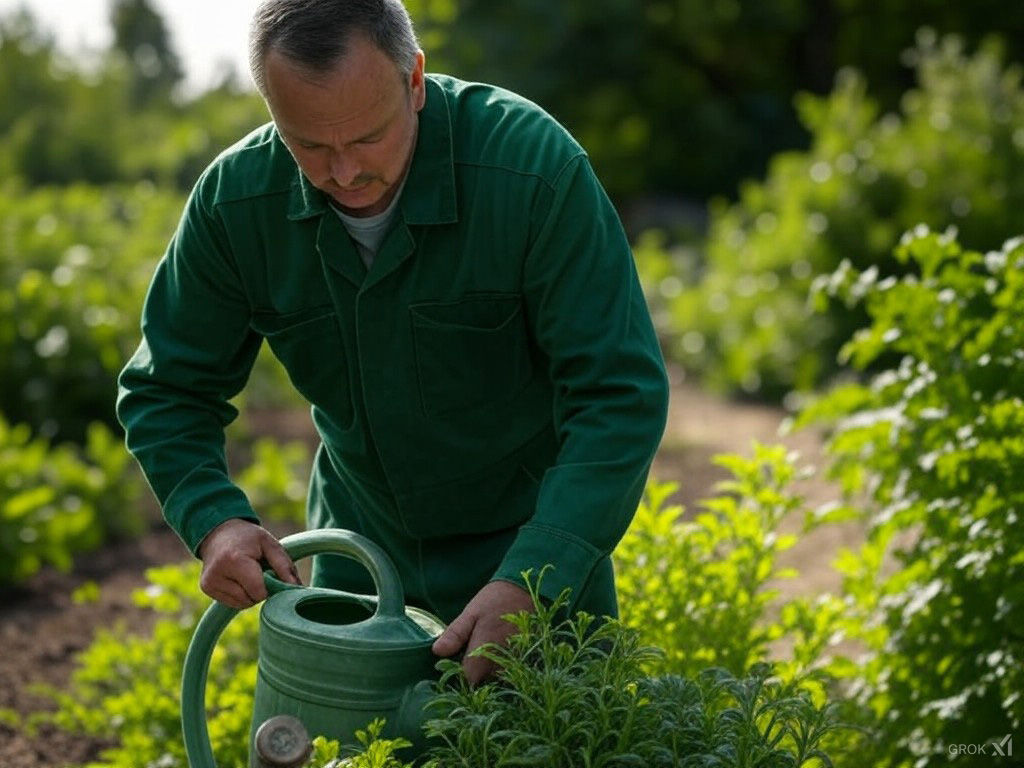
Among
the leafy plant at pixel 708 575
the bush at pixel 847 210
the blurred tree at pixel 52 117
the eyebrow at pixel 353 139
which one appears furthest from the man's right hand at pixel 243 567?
the blurred tree at pixel 52 117

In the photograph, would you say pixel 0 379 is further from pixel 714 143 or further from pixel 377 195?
pixel 714 143

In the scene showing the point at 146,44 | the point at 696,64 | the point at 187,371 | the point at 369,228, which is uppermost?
the point at 696,64

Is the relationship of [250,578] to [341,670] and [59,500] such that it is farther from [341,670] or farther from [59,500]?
[59,500]

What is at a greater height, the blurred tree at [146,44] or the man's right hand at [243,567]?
the blurred tree at [146,44]

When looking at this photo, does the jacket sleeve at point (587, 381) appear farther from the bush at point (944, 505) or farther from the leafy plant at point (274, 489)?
the leafy plant at point (274, 489)

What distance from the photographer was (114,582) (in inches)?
222

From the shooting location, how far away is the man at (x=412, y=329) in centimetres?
243

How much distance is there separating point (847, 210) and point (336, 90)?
19.9 ft

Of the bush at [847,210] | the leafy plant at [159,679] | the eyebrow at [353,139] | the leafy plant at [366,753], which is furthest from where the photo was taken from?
the bush at [847,210]

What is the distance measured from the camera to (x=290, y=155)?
273 cm

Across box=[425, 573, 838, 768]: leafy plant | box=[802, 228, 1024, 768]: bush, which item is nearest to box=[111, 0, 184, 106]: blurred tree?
box=[802, 228, 1024, 768]: bush

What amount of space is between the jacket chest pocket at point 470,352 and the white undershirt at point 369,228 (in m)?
0.12

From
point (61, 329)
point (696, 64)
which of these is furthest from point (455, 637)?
point (696, 64)

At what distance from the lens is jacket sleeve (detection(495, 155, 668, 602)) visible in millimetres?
2447
